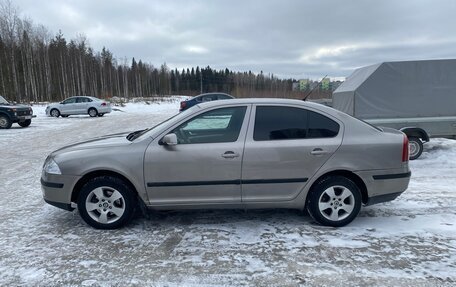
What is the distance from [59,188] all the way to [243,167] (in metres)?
2.31

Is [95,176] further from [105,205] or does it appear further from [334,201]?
[334,201]

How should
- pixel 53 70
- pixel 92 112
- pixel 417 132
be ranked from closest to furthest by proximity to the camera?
pixel 417 132 < pixel 92 112 < pixel 53 70

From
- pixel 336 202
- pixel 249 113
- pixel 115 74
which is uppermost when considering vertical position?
pixel 115 74

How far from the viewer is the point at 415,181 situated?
6.04 meters

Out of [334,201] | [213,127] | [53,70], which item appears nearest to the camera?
[334,201]

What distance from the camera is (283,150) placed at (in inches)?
154

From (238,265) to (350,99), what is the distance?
268 inches

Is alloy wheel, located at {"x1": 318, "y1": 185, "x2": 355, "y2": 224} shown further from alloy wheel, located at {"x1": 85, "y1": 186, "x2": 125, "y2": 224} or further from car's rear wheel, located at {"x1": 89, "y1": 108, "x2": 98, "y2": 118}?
car's rear wheel, located at {"x1": 89, "y1": 108, "x2": 98, "y2": 118}

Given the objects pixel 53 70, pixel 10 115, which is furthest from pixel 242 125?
pixel 53 70

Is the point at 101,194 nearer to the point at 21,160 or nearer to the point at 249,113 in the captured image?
the point at 249,113

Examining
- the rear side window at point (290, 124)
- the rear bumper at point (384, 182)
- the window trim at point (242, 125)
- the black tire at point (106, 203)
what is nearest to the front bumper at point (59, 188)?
the black tire at point (106, 203)

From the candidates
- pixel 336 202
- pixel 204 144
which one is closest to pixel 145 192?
pixel 204 144

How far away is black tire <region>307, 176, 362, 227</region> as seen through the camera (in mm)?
4016

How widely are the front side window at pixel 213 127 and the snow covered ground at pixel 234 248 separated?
45.0 inches
